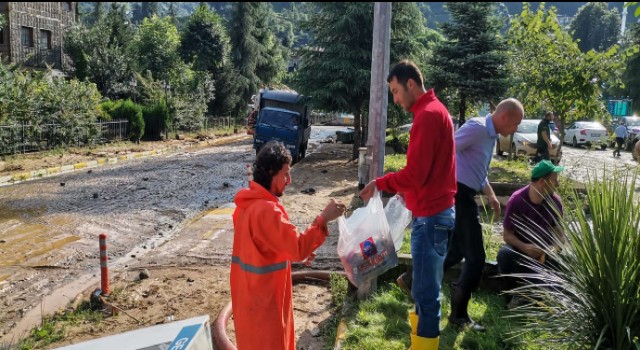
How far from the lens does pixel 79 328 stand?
17.1ft

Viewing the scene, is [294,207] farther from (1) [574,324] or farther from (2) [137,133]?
(2) [137,133]

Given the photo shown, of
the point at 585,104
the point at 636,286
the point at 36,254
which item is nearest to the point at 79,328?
the point at 36,254

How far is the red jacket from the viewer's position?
3.29 metres

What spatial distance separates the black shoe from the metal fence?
1766cm

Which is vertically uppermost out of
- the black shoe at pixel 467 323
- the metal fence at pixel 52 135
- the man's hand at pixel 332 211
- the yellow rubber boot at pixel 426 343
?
the man's hand at pixel 332 211

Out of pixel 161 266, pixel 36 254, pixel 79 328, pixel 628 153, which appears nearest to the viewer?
pixel 79 328

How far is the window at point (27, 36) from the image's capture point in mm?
31922

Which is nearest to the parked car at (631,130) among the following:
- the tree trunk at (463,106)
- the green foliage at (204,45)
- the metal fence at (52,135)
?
the tree trunk at (463,106)

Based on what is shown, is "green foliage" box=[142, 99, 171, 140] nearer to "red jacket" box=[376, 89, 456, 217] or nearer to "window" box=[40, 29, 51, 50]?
"window" box=[40, 29, 51, 50]

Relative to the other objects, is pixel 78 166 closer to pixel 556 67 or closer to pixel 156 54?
pixel 556 67

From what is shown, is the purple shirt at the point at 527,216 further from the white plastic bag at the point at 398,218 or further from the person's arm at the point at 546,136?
the person's arm at the point at 546,136

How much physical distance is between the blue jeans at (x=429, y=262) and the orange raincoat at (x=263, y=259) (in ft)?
2.71

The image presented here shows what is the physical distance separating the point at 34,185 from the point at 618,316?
14.1 metres

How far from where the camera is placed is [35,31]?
3250cm
